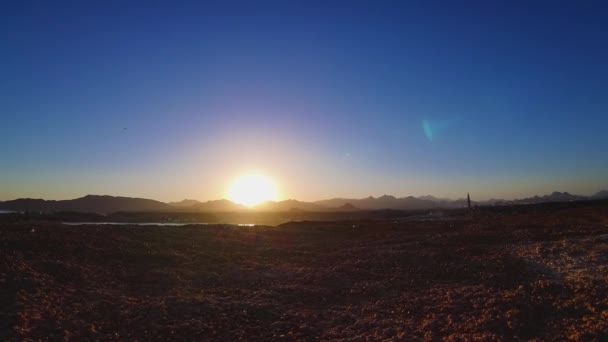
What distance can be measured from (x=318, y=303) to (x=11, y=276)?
10.9 metres

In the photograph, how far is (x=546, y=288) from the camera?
1384 centimetres

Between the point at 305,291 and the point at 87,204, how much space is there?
6439 inches

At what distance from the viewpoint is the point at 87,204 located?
160 metres

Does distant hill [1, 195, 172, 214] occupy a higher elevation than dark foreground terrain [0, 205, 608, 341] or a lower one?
higher

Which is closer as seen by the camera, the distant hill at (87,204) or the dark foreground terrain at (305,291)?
the dark foreground terrain at (305,291)

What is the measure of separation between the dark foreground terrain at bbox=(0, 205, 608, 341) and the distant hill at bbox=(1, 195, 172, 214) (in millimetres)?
129972

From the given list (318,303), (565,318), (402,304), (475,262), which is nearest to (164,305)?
(318,303)

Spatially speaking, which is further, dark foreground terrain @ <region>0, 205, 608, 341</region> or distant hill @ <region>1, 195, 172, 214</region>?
distant hill @ <region>1, 195, 172, 214</region>

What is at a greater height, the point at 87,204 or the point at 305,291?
the point at 87,204

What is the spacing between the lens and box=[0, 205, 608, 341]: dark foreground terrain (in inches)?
464

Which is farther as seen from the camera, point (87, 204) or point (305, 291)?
point (87, 204)

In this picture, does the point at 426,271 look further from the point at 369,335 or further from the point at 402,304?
the point at 369,335

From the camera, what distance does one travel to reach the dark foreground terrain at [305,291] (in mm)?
11789

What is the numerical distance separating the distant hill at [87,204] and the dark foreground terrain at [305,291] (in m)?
130
